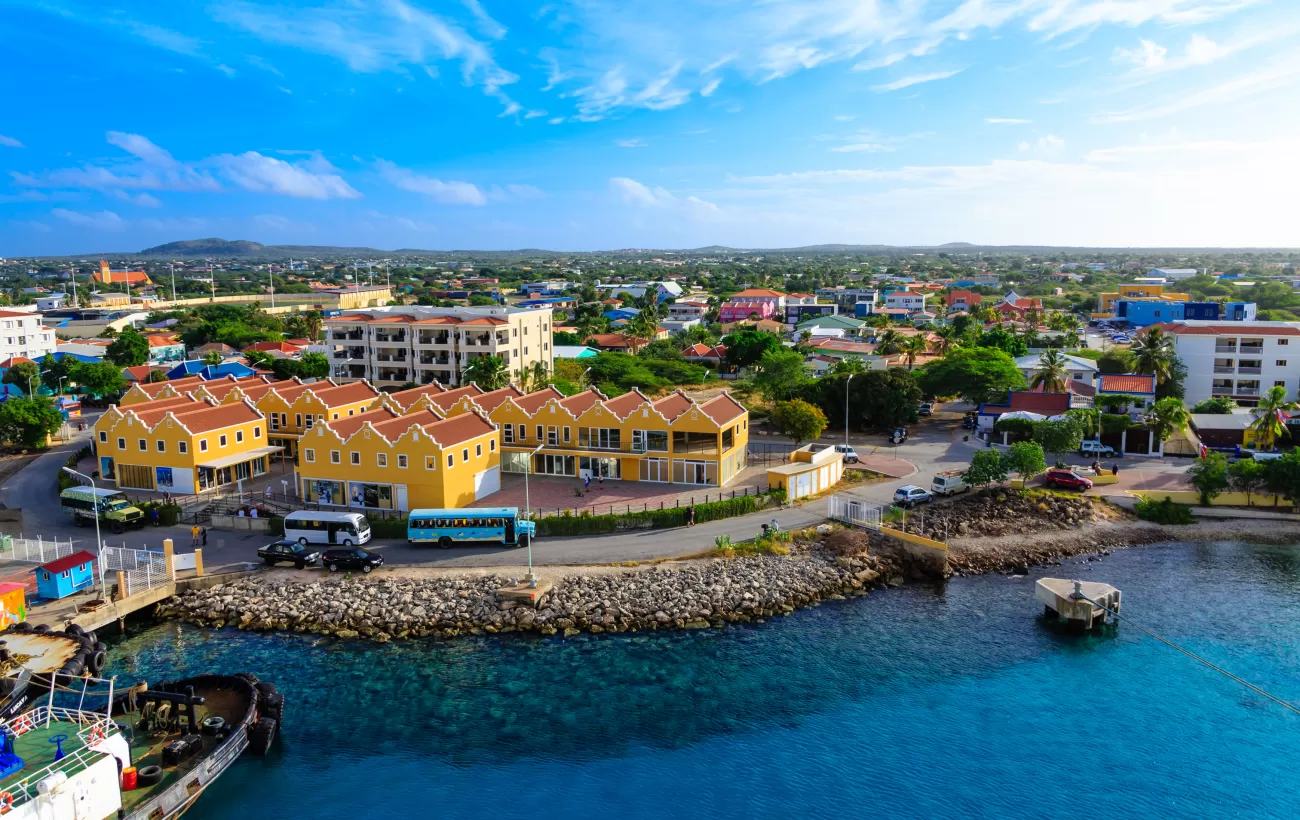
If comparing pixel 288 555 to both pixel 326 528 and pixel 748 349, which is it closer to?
pixel 326 528

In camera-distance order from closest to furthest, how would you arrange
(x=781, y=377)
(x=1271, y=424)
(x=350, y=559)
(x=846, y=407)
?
(x=350, y=559)
(x=1271, y=424)
(x=846, y=407)
(x=781, y=377)

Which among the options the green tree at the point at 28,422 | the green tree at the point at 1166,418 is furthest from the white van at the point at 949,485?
the green tree at the point at 28,422

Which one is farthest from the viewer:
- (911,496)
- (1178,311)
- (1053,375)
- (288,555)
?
(1178,311)

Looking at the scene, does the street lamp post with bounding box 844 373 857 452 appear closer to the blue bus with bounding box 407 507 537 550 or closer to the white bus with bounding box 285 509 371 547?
the blue bus with bounding box 407 507 537 550

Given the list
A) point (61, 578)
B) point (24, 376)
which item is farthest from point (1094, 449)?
point (24, 376)

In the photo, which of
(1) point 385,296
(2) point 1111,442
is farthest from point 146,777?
(1) point 385,296

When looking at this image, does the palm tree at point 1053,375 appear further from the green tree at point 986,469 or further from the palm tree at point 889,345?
the palm tree at point 889,345
